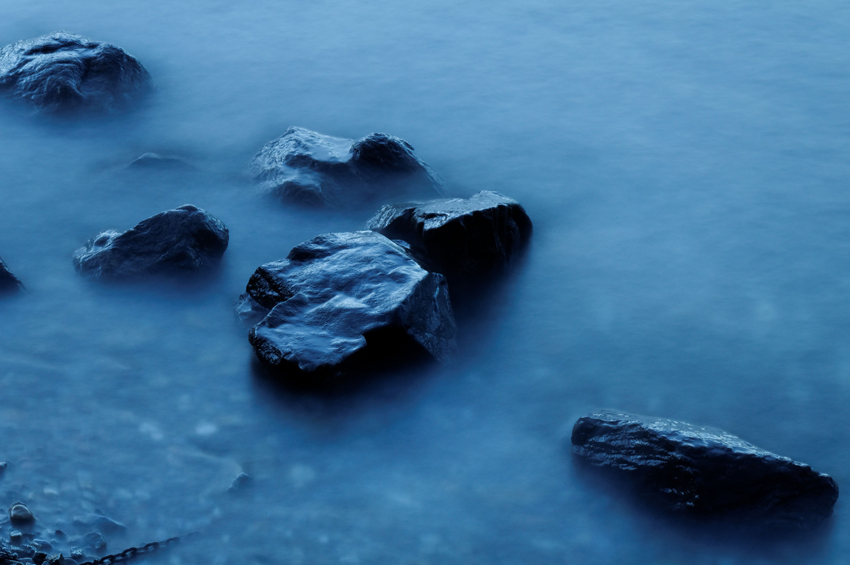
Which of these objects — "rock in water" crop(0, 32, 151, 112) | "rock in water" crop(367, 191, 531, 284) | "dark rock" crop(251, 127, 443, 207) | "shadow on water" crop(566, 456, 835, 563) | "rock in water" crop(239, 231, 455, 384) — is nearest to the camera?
"shadow on water" crop(566, 456, 835, 563)

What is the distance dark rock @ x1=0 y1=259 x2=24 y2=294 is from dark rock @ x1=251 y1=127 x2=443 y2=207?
6.01 feet

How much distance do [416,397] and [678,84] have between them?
16.7ft

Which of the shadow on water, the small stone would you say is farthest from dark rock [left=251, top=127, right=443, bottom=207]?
the shadow on water

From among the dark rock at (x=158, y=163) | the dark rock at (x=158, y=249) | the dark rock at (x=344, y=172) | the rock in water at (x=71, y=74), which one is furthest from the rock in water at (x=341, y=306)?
the rock in water at (x=71, y=74)

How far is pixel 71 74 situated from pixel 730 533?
642cm

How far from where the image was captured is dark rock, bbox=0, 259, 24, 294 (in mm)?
4801

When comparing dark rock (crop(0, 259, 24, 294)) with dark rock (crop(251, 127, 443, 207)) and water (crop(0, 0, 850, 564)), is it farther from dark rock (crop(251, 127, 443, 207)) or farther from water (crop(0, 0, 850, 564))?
dark rock (crop(251, 127, 443, 207))

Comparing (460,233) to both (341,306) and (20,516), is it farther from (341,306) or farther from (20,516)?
(20,516)

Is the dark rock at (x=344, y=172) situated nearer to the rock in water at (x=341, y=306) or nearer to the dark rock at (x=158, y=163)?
the dark rock at (x=158, y=163)

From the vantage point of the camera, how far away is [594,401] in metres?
4.25

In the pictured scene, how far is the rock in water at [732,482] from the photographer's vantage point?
3.55 metres

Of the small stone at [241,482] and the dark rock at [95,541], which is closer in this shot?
the dark rock at [95,541]

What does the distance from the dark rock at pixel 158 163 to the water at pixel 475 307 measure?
0.50 feet

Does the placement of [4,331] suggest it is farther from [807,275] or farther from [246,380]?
[807,275]
